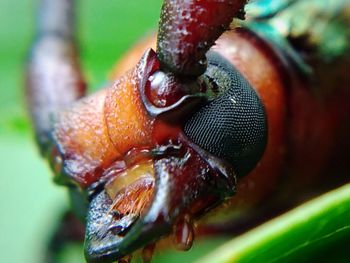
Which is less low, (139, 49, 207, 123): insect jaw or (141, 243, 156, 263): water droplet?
(139, 49, 207, 123): insect jaw

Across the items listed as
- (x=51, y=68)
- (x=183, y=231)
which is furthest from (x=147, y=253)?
(x=51, y=68)

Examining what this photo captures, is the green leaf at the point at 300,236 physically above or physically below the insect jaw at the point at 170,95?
below

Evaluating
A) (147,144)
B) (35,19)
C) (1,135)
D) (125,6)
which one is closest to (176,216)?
(147,144)

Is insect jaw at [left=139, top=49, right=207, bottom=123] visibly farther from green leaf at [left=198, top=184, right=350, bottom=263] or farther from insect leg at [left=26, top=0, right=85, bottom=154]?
insect leg at [left=26, top=0, right=85, bottom=154]

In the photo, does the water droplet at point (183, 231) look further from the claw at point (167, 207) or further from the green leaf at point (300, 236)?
the green leaf at point (300, 236)

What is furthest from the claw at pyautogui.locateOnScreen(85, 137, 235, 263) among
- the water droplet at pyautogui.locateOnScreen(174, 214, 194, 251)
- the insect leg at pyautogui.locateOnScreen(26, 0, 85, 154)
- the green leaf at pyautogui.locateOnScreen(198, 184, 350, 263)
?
the insect leg at pyautogui.locateOnScreen(26, 0, 85, 154)

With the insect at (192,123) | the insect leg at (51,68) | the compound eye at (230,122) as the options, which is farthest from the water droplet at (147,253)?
the insect leg at (51,68)

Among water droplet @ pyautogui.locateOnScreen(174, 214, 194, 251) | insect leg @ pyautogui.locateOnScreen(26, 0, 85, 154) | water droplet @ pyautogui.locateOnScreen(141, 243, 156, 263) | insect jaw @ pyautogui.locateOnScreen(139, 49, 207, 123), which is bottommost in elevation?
water droplet @ pyautogui.locateOnScreen(141, 243, 156, 263)
